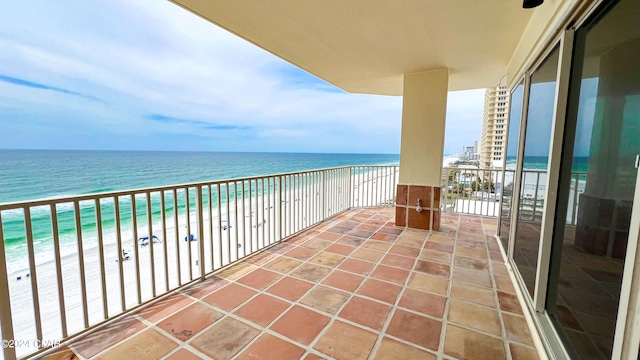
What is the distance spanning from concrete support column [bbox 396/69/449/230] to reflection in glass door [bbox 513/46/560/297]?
1184 mm

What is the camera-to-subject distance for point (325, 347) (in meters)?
1.40

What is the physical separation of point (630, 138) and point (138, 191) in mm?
2601

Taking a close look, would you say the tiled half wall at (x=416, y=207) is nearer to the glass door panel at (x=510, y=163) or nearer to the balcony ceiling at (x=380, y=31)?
the glass door panel at (x=510, y=163)

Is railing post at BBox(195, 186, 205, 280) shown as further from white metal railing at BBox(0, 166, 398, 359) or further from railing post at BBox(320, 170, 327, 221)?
railing post at BBox(320, 170, 327, 221)

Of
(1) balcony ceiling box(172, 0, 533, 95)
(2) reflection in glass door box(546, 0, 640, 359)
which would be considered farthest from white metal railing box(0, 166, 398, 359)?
(2) reflection in glass door box(546, 0, 640, 359)

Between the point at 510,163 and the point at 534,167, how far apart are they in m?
1.02

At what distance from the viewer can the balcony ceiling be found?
6.17ft

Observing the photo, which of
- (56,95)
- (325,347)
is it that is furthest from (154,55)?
(325,347)

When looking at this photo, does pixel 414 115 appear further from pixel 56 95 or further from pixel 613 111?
pixel 56 95

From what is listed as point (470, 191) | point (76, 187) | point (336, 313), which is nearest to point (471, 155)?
point (470, 191)

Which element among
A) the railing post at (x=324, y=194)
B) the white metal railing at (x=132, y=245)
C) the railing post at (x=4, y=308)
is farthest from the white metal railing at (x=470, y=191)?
the railing post at (x=4, y=308)

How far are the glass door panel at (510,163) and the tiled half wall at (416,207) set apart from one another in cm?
78

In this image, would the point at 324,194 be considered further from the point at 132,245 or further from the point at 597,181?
the point at 597,181

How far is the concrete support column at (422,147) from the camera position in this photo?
3.35m
